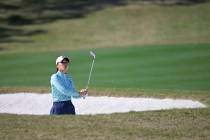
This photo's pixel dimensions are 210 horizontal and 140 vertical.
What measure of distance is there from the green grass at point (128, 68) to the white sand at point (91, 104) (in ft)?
5.07

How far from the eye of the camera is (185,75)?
18.0 meters

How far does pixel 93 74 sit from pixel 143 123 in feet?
30.8

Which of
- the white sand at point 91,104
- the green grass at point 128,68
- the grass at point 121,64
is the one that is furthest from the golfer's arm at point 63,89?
the green grass at point 128,68

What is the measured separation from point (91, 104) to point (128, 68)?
5001mm

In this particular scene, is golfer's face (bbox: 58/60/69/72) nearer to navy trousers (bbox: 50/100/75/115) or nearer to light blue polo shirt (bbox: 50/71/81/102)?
light blue polo shirt (bbox: 50/71/81/102)

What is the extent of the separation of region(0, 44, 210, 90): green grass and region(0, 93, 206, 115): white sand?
155 cm

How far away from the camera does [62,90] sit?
10.4 m

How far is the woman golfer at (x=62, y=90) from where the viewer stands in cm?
1048

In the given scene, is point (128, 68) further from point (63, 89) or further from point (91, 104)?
point (63, 89)

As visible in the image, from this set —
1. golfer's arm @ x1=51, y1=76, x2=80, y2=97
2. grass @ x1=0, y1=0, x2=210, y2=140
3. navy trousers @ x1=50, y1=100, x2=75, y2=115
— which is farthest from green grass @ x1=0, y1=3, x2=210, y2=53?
golfer's arm @ x1=51, y1=76, x2=80, y2=97

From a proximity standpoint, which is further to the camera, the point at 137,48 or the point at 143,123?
the point at 137,48

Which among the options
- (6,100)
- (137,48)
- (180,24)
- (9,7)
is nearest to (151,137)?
(6,100)

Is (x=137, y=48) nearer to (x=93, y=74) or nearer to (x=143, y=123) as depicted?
(x=93, y=74)

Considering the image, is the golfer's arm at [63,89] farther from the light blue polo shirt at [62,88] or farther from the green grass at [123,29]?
the green grass at [123,29]
